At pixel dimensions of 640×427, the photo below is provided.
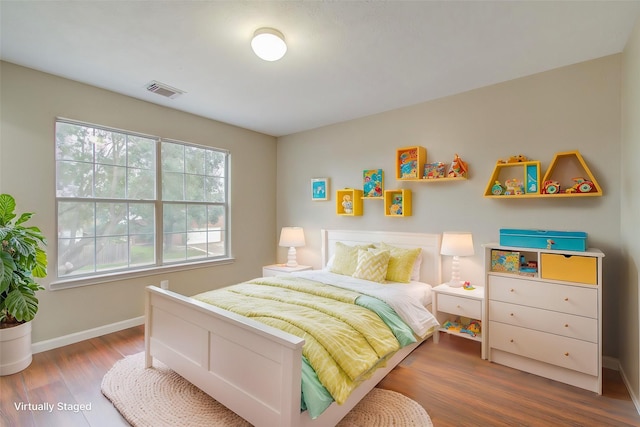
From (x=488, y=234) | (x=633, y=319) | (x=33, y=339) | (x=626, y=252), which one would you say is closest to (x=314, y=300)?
(x=488, y=234)

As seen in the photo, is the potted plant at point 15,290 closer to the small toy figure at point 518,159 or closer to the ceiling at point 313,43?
the ceiling at point 313,43

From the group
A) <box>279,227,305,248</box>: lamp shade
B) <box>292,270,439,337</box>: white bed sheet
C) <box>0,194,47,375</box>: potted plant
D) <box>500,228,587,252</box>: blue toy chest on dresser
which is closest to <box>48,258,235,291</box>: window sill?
<box>0,194,47,375</box>: potted plant

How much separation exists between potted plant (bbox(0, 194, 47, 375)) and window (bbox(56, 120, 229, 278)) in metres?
0.54

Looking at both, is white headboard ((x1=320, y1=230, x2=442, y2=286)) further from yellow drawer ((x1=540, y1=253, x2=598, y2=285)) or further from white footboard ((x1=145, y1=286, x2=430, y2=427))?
white footboard ((x1=145, y1=286, x2=430, y2=427))

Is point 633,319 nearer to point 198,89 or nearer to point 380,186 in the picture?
point 380,186

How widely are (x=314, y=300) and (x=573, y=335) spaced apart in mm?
1934

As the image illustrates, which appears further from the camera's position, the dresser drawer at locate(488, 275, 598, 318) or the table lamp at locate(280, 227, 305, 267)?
the table lamp at locate(280, 227, 305, 267)

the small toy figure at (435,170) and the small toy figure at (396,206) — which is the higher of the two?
the small toy figure at (435,170)

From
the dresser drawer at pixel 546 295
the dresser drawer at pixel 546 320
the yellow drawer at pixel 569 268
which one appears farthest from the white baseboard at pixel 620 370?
the yellow drawer at pixel 569 268

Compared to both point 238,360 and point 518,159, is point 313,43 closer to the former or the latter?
point 518,159

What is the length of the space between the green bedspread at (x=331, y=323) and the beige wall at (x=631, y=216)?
4.78 feet

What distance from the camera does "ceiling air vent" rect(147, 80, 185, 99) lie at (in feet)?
9.65

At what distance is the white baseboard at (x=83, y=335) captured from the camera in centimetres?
271

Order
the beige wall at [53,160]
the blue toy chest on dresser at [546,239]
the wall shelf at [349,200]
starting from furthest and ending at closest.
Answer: the wall shelf at [349,200] < the beige wall at [53,160] < the blue toy chest on dresser at [546,239]
